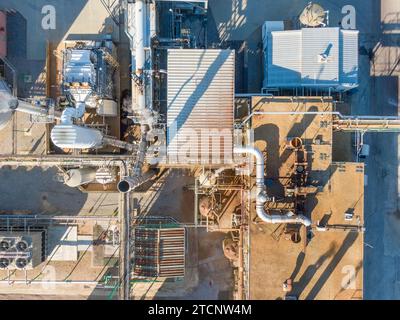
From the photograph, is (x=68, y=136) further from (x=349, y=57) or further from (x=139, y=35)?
(x=349, y=57)

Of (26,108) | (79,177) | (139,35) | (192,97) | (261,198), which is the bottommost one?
(261,198)

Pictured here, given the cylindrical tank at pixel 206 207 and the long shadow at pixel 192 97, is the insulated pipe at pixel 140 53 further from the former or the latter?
the cylindrical tank at pixel 206 207

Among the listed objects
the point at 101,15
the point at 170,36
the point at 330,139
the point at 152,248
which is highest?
the point at 101,15

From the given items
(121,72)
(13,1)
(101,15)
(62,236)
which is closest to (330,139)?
(121,72)

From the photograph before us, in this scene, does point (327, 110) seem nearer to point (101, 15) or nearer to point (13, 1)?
point (101, 15)

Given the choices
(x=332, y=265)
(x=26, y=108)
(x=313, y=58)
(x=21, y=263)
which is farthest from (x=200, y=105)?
(x=21, y=263)
